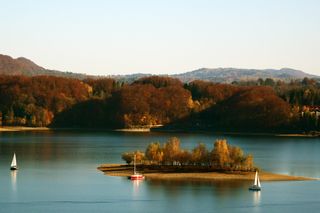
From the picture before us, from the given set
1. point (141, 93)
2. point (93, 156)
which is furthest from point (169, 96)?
point (93, 156)

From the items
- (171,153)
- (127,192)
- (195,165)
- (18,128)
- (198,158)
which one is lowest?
(127,192)

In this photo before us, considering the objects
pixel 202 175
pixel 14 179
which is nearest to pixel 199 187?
pixel 202 175

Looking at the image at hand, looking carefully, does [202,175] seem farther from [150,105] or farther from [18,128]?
[150,105]

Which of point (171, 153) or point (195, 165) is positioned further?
point (171, 153)

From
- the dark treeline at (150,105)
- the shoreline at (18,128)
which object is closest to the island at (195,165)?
the dark treeline at (150,105)

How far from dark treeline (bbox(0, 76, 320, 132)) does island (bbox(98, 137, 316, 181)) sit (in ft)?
251

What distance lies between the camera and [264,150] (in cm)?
8681

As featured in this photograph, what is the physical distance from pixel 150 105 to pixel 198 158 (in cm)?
9856

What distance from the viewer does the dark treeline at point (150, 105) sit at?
144 metres

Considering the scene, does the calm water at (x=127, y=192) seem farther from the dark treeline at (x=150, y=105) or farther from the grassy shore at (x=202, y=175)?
the dark treeline at (x=150, y=105)

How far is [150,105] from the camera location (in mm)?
158250

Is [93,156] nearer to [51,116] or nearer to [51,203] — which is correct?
[51,203]

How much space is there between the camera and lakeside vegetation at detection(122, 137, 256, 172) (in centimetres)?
5922

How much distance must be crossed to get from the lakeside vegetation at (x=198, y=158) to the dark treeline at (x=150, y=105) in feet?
251
